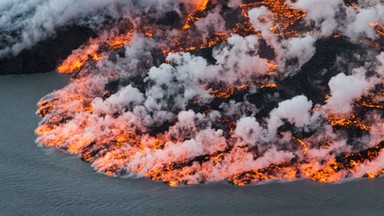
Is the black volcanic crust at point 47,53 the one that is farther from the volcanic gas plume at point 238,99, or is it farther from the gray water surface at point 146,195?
the gray water surface at point 146,195

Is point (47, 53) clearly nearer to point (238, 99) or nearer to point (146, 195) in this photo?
point (238, 99)

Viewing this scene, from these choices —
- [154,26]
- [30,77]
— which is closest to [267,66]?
[154,26]

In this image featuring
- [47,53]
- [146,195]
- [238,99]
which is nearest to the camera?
[146,195]

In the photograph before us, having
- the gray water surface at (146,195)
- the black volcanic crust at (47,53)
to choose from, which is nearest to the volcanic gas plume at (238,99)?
the gray water surface at (146,195)

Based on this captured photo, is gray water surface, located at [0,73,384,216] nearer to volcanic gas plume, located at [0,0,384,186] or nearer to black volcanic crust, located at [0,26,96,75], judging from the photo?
volcanic gas plume, located at [0,0,384,186]

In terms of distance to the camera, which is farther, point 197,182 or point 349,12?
point 349,12

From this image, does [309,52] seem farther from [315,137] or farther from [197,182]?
[197,182]

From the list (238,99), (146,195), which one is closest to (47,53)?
(238,99)

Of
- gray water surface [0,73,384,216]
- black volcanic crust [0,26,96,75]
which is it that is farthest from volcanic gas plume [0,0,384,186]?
black volcanic crust [0,26,96,75]
